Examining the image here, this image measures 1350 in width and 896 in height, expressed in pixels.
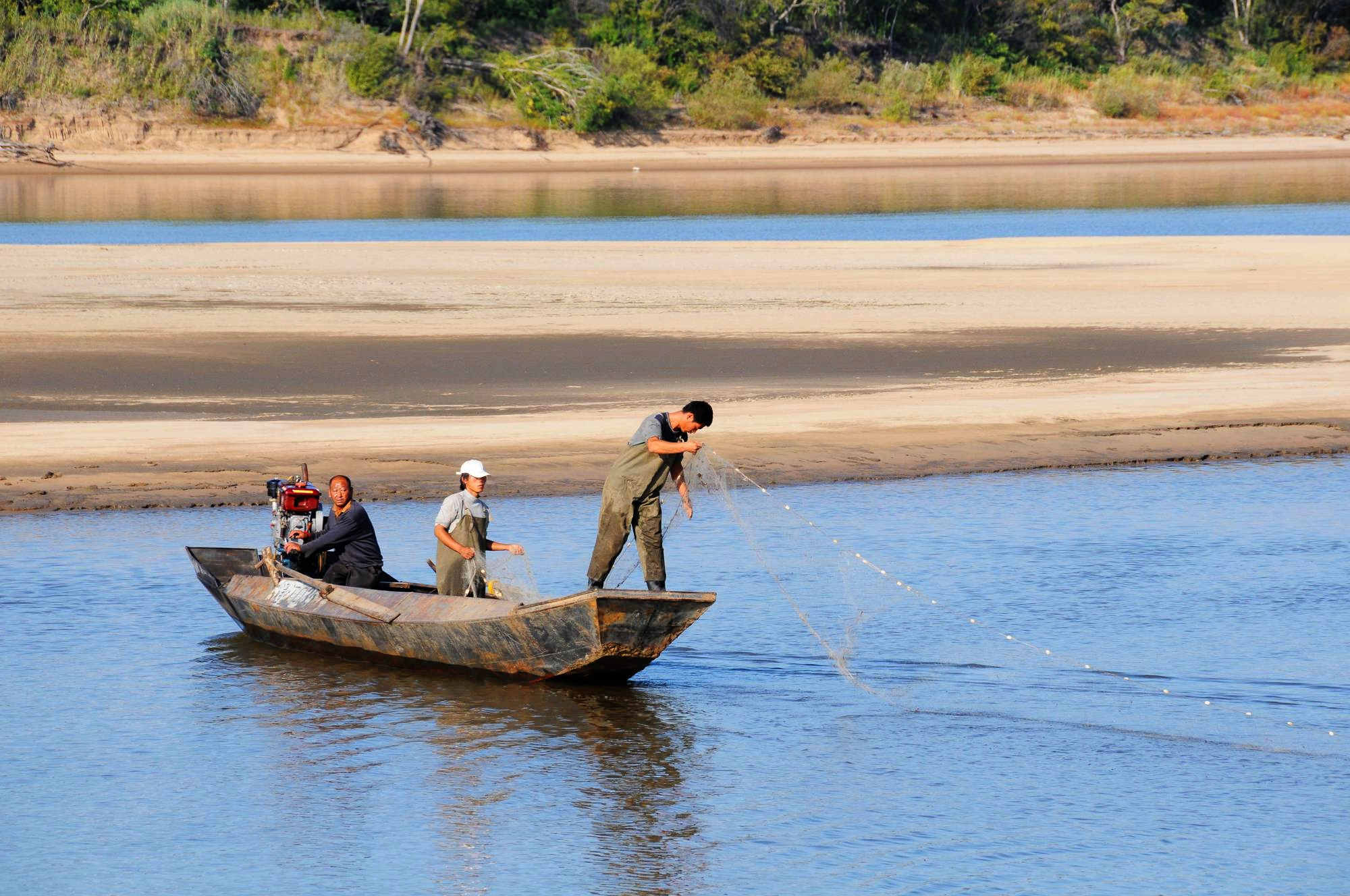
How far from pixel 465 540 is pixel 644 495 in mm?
1306

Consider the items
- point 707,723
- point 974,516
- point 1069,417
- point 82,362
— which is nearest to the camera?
point 707,723

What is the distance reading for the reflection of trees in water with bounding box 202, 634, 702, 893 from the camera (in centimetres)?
936

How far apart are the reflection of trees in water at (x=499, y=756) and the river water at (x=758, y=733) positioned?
28 millimetres

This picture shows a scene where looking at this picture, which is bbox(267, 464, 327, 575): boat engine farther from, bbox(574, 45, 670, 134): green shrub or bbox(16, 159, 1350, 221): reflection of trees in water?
bbox(574, 45, 670, 134): green shrub

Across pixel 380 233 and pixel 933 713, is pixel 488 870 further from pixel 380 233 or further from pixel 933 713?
pixel 380 233

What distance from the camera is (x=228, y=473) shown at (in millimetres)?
17734

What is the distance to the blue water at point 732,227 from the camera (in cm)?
3859

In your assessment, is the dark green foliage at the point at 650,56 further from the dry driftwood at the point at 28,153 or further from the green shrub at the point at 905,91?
the dry driftwood at the point at 28,153

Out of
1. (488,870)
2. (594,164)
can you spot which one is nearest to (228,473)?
(488,870)

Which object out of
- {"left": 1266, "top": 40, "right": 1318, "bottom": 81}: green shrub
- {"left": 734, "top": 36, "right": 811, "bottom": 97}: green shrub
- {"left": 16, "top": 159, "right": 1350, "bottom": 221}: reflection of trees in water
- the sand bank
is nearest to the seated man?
{"left": 16, "top": 159, "right": 1350, "bottom": 221}: reflection of trees in water

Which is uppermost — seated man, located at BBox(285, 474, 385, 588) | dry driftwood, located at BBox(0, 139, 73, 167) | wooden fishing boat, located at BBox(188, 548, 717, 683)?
dry driftwood, located at BBox(0, 139, 73, 167)

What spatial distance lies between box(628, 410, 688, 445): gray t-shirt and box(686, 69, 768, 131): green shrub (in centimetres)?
5489

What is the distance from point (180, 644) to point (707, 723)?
4.39 metres

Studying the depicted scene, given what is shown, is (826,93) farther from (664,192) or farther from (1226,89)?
(1226,89)
